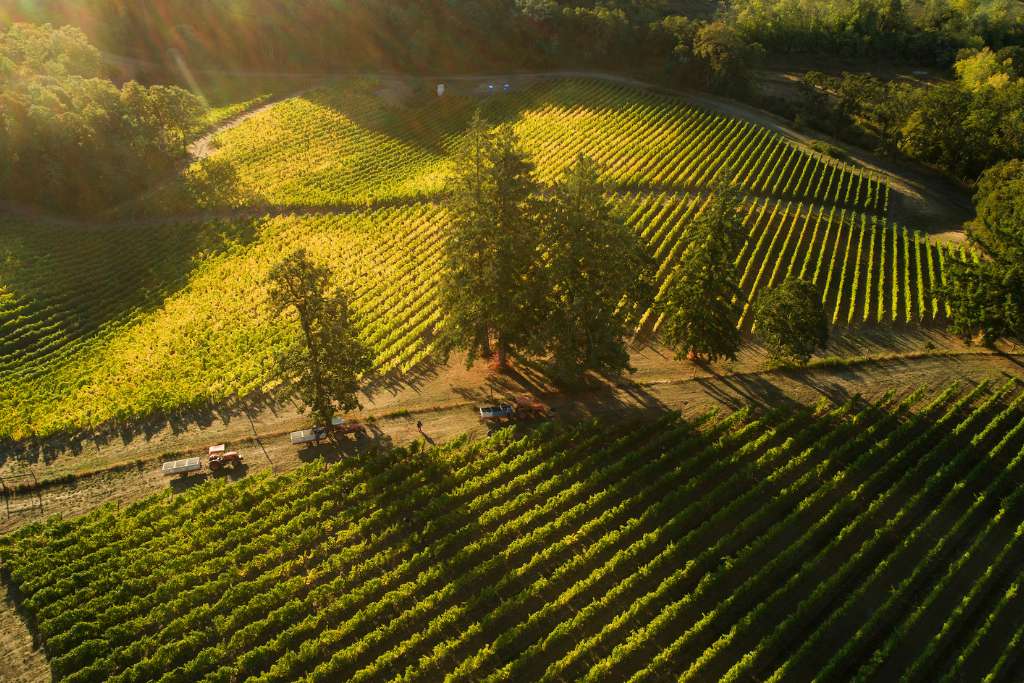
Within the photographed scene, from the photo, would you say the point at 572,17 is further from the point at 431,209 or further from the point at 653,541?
the point at 653,541

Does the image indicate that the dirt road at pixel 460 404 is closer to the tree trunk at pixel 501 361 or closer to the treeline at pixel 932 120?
the tree trunk at pixel 501 361

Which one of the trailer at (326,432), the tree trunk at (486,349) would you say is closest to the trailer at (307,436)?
the trailer at (326,432)

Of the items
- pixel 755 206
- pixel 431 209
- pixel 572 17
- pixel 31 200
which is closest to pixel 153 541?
pixel 431 209

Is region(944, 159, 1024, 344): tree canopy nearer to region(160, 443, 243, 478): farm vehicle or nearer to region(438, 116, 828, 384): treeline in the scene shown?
region(438, 116, 828, 384): treeline

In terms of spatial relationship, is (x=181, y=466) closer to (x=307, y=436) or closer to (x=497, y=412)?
(x=307, y=436)

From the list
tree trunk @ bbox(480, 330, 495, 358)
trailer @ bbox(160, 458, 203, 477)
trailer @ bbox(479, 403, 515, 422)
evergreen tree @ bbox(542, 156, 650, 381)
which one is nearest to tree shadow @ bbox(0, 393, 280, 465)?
trailer @ bbox(160, 458, 203, 477)

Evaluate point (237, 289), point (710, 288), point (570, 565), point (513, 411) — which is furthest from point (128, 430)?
point (710, 288)
